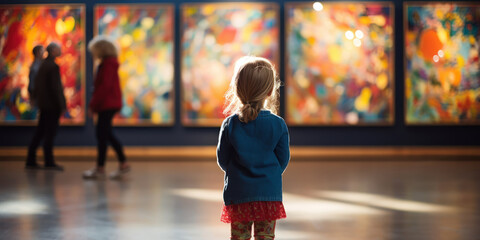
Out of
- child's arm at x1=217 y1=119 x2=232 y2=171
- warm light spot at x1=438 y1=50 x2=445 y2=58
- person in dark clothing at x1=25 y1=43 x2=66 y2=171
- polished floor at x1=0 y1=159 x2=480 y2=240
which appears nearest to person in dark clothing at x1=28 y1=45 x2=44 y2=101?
person in dark clothing at x1=25 y1=43 x2=66 y2=171

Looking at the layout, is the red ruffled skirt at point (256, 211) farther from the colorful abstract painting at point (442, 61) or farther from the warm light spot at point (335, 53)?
the colorful abstract painting at point (442, 61)

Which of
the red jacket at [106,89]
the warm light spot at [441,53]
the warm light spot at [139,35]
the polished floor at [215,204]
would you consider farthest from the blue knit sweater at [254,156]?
the warm light spot at [441,53]

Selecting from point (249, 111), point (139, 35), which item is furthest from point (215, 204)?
point (139, 35)

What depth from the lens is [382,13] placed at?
10023 millimetres

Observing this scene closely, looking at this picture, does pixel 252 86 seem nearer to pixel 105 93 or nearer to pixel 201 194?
pixel 201 194

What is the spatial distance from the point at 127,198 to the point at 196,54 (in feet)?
14.7

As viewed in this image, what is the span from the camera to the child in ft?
9.10

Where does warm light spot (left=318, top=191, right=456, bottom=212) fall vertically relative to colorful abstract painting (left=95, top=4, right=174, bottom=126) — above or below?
below

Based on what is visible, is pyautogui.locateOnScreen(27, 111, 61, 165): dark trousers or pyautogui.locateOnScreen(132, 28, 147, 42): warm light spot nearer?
pyautogui.locateOnScreen(27, 111, 61, 165): dark trousers

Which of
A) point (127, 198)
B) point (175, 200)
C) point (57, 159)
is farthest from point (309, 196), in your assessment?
point (57, 159)

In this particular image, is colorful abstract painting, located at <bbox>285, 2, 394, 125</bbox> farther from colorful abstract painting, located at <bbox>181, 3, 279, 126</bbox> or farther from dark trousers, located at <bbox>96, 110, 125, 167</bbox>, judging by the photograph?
dark trousers, located at <bbox>96, 110, 125, 167</bbox>

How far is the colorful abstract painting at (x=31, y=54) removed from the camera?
10164 mm

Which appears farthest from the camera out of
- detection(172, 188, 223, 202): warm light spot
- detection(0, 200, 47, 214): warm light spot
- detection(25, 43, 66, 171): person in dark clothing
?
detection(25, 43, 66, 171): person in dark clothing

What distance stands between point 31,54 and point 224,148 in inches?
317
